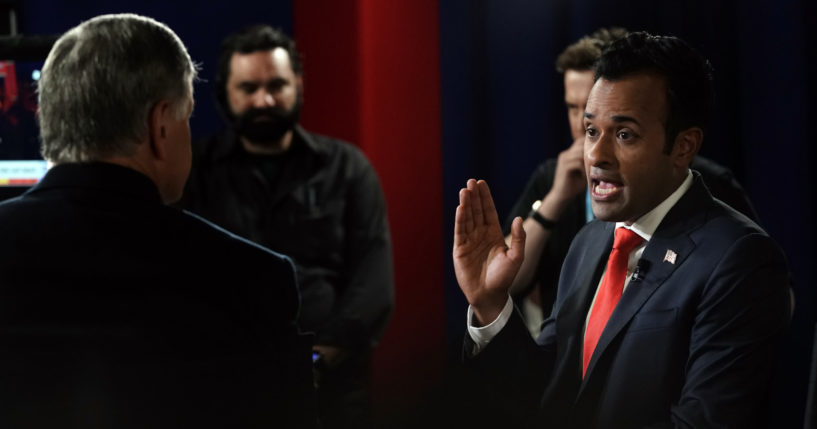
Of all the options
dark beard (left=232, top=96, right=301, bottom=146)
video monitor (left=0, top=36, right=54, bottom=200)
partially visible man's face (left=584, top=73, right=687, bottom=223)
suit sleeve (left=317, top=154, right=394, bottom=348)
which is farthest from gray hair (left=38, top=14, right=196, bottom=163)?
dark beard (left=232, top=96, right=301, bottom=146)

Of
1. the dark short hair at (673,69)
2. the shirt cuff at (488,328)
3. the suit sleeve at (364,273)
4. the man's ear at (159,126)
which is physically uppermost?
the dark short hair at (673,69)

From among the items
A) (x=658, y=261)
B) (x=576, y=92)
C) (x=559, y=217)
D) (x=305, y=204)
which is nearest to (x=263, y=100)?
(x=305, y=204)

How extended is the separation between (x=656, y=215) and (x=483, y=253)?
0.21 m

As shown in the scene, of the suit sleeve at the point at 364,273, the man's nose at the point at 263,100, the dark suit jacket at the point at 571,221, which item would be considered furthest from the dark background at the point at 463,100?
the man's nose at the point at 263,100

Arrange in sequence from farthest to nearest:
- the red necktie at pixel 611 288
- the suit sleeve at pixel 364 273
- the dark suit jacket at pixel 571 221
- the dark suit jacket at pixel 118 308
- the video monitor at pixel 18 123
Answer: the suit sleeve at pixel 364 273, the video monitor at pixel 18 123, the dark suit jacket at pixel 571 221, the red necktie at pixel 611 288, the dark suit jacket at pixel 118 308

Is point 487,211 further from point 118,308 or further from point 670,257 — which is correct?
point 118,308

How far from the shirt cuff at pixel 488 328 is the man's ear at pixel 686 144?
0.89 feet

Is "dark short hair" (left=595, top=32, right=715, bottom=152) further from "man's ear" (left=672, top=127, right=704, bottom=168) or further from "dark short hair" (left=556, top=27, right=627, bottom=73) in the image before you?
"dark short hair" (left=556, top=27, right=627, bottom=73)

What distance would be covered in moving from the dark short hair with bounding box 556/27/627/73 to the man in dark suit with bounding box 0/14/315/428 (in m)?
1.00

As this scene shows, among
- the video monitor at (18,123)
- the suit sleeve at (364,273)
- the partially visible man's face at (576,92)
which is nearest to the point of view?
the video monitor at (18,123)

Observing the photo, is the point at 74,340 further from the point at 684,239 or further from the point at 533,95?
the point at 533,95

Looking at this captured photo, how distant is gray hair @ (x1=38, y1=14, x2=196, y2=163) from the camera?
1007mm

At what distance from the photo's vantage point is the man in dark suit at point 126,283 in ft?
3.13

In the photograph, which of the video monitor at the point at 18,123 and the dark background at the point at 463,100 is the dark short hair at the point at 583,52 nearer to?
the dark background at the point at 463,100
